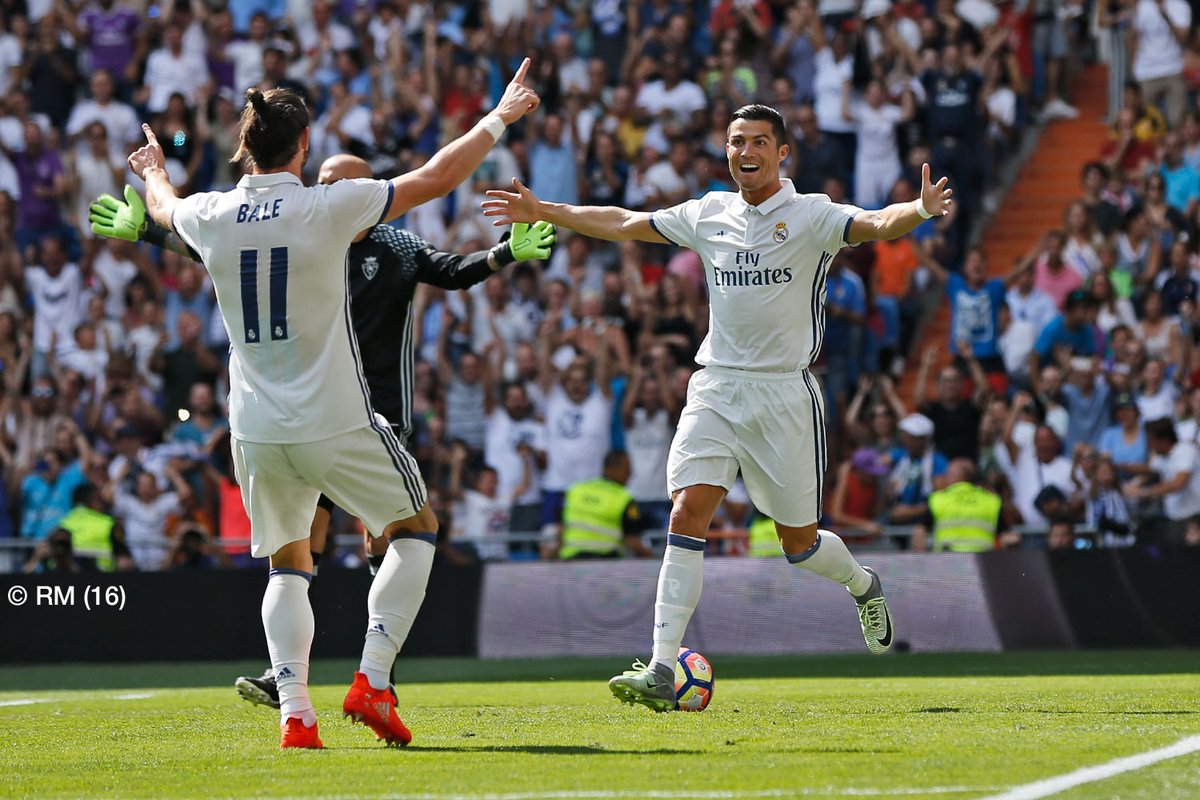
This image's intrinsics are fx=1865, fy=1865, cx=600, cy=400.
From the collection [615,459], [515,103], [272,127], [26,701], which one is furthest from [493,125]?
[615,459]

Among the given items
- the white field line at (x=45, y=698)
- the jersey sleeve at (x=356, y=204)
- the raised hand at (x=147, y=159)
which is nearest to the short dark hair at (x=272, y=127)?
the jersey sleeve at (x=356, y=204)

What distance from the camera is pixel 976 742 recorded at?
6.96m

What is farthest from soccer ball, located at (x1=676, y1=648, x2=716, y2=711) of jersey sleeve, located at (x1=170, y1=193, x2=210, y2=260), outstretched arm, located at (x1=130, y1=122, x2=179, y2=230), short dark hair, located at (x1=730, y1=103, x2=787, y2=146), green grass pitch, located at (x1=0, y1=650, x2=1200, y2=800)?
outstretched arm, located at (x1=130, y1=122, x2=179, y2=230)

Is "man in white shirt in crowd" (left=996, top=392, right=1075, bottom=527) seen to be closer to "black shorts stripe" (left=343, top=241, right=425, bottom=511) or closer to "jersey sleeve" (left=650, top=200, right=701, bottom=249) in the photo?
"jersey sleeve" (left=650, top=200, right=701, bottom=249)

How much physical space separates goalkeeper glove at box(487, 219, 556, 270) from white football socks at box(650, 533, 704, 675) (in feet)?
4.82

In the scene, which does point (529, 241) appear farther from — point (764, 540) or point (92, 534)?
point (92, 534)

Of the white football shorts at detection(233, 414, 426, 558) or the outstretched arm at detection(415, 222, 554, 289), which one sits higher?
the outstretched arm at detection(415, 222, 554, 289)

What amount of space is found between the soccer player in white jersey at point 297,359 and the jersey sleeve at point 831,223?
6.43 feet

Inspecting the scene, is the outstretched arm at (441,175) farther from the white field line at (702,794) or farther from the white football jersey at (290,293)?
the white field line at (702,794)

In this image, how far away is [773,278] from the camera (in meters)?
8.71

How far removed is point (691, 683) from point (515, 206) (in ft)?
7.71

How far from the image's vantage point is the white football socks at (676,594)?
8.26 m

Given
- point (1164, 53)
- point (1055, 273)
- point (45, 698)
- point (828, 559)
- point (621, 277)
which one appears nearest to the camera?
point (828, 559)

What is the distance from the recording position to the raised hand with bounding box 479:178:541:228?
28.5 feet
